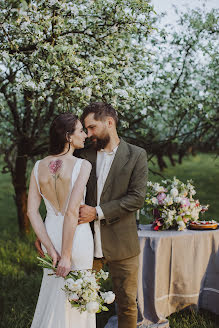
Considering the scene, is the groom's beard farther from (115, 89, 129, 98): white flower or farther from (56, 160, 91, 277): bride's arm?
(115, 89, 129, 98): white flower

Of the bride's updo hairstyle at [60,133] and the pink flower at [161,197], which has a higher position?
the bride's updo hairstyle at [60,133]

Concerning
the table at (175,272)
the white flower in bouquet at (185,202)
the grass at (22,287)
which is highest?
the white flower in bouquet at (185,202)

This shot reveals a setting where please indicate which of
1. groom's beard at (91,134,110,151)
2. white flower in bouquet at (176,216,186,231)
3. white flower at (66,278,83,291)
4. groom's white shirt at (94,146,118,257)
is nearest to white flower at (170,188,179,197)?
white flower in bouquet at (176,216,186,231)

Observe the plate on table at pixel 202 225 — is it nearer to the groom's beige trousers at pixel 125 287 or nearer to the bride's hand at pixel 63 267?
the groom's beige trousers at pixel 125 287

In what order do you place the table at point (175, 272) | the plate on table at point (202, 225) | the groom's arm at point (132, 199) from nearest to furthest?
the groom's arm at point (132, 199), the table at point (175, 272), the plate on table at point (202, 225)

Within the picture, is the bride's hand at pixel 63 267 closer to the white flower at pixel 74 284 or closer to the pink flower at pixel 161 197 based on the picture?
the white flower at pixel 74 284

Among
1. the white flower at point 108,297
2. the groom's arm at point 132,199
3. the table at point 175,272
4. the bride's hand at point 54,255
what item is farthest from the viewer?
the table at point 175,272

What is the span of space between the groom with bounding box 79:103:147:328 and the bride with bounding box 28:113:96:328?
0.30 meters

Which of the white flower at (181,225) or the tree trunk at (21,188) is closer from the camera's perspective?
the white flower at (181,225)

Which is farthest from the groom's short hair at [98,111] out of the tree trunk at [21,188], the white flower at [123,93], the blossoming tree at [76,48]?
the tree trunk at [21,188]

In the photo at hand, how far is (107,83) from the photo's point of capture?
412 centimetres

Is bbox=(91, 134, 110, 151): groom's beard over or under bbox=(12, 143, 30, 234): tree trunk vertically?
over

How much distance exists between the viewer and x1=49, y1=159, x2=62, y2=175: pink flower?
2914 millimetres

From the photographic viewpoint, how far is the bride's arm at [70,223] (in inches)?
112
